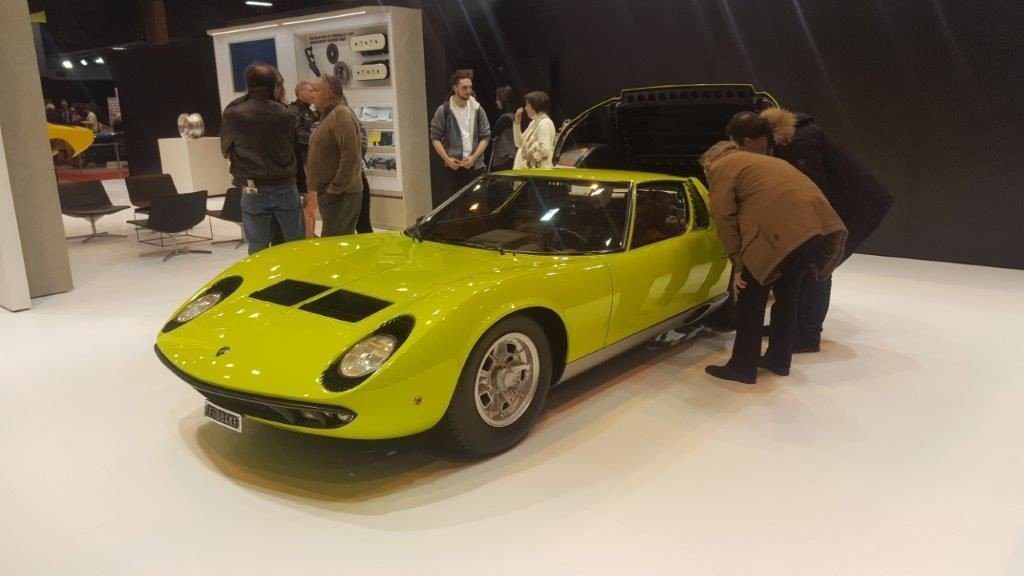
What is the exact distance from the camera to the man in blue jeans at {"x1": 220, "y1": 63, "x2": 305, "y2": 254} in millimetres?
4797

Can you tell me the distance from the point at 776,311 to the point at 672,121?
5.31 ft

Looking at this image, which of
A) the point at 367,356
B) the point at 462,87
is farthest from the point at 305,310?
the point at 462,87

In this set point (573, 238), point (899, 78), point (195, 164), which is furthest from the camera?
point (195, 164)

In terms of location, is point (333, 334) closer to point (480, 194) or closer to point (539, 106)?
point (480, 194)

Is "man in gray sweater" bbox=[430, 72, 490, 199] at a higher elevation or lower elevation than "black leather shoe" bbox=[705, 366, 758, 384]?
higher

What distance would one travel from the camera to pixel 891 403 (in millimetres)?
3742

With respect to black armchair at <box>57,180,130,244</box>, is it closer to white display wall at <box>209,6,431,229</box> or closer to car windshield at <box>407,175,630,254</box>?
white display wall at <box>209,6,431,229</box>

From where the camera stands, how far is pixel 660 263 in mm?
3764

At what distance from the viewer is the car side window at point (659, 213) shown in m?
3.78

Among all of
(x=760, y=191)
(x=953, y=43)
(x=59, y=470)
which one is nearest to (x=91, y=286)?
Answer: (x=59, y=470)

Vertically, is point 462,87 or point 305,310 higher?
point 462,87

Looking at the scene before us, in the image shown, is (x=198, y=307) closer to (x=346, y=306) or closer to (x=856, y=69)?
(x=346, y=306)

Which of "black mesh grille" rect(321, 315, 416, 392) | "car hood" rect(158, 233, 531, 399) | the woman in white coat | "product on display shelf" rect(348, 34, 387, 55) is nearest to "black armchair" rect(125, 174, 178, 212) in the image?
"product on display shelf" rect(348, 34, 387, 55)

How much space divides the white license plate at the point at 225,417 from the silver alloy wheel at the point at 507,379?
909mm
